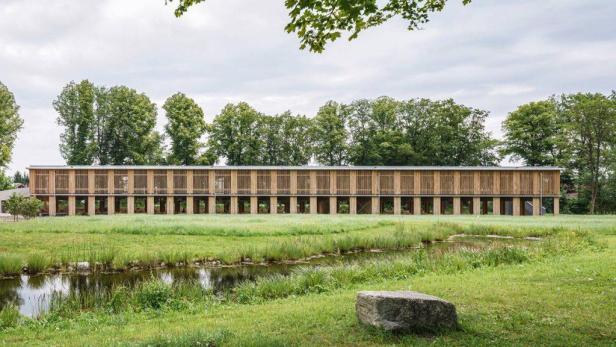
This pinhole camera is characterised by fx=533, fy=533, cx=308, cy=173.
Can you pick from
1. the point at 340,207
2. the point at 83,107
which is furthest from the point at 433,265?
the point at 83,107

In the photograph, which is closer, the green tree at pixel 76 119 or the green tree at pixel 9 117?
the green tree at pixel 9 117

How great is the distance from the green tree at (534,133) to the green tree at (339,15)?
61.8m

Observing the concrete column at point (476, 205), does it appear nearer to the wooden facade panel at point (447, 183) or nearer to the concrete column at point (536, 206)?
the wooden facade panel at point (447, 183)

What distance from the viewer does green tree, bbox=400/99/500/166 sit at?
72062 millimetres

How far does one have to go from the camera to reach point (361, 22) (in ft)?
27.6

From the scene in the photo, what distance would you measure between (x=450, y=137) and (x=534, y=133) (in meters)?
10.6

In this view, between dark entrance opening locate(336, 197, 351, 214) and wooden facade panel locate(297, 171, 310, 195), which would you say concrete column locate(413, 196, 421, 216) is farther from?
wooden facade panel locate(297, 171, 310, 195)

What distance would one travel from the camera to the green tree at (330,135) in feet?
245

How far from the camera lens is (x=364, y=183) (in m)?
57.3

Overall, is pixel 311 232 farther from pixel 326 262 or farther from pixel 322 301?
pixel 322 301

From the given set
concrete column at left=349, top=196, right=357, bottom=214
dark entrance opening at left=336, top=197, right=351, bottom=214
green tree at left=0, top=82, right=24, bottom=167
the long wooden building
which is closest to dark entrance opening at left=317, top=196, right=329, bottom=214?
dark entrance opening at left=336, top=197, right=351, bottom=214

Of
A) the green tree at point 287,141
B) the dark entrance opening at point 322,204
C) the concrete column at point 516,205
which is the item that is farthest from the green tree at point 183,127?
the concrete column at point 516,205

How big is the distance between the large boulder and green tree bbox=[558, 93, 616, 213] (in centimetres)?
5600

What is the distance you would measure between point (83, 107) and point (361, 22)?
2677 inches
